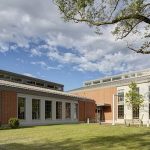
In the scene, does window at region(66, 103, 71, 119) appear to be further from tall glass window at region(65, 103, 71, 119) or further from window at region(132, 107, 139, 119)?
window at region(132, 107, 139, 119)

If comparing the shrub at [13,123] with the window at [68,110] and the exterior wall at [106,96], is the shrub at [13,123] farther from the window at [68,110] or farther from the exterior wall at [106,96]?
the exterior wall at [106,96]

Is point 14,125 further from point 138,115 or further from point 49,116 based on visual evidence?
point 138,115

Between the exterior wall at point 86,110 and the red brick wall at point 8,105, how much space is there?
1924cm

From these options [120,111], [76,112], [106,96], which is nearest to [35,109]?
[76,112]

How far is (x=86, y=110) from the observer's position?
189 ft

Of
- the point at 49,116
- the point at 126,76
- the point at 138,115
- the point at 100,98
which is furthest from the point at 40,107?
the point at 126,76

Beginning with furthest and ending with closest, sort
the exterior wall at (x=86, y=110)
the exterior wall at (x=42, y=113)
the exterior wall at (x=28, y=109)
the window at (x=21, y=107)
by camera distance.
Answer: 1. the exterior wall at (x=86, y=110)
2. the exterior wall at (x=42, y=113)
3. the window at (x=21, y=107)
4. the exterior wall at (x=28, y=109)

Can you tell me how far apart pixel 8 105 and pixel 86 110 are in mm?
23305

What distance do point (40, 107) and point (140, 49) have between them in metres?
27.3

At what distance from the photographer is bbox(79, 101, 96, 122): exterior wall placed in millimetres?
55219

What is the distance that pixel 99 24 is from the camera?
17.4 metres

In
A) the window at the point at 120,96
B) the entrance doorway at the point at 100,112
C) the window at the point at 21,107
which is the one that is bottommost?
the entrance doorway at the point at 100,112

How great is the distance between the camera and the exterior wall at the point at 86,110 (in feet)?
181

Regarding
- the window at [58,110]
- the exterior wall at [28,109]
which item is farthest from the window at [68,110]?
the window at [58,110]
